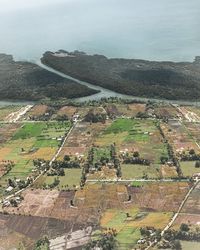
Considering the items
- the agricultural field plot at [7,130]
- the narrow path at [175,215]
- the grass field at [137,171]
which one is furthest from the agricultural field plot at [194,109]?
the narrow path at [175,215]

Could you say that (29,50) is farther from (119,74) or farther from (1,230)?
(1,230)

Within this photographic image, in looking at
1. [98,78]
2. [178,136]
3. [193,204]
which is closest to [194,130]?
[178,136]

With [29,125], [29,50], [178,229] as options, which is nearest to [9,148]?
[29,125]

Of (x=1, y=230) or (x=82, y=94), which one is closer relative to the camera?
(x=1, y=230)

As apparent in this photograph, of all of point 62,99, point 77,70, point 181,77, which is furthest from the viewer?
point 77,70

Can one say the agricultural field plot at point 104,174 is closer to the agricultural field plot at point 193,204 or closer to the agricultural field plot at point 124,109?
the agricultural field plot at point 193,204

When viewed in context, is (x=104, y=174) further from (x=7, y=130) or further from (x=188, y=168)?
(x=7, y=130)
